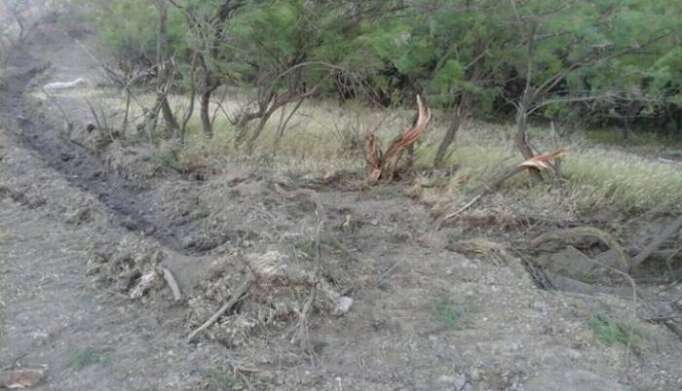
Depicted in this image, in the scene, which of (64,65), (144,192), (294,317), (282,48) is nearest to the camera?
(294,317)

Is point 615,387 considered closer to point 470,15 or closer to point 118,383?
point 118,383

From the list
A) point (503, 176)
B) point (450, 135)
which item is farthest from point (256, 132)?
point (503, 176)

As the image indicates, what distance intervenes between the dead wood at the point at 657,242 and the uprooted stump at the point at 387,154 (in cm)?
309

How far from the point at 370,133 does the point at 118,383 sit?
17.7 feet

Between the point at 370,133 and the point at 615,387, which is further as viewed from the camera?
the point at 370,133

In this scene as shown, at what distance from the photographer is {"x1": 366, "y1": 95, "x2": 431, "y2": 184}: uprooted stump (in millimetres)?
8930

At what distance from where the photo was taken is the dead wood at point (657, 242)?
6.72 meters

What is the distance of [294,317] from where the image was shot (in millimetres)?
5203

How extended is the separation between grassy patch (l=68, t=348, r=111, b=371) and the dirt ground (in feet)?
0.04

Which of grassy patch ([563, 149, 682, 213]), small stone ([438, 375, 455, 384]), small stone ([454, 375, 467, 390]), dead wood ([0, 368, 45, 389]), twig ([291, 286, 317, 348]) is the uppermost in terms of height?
dead wood ([0, 368, 45, 389])

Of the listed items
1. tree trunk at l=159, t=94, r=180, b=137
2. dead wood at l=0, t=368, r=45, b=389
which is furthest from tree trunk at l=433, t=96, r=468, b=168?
dead wood at l=0, t=368, r=45, b=389

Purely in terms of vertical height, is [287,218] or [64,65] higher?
[287,218]

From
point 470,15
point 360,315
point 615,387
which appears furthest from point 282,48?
point 615,387

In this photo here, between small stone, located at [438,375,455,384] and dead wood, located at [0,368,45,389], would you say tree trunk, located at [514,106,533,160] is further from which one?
dead wood, located at [0,368,45,389]
